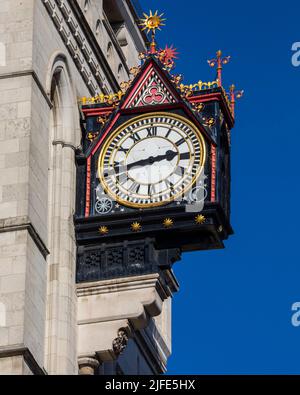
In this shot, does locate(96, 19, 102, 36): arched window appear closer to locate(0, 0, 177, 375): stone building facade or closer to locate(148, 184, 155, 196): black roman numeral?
locate(0, 0, 177, 375): stone building facade

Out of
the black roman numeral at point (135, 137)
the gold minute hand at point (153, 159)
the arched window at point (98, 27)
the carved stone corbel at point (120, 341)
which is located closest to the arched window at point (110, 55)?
the arched window at point (98, 27)

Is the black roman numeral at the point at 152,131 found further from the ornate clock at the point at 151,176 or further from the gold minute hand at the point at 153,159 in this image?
the gold minute hand at the point at 153,159

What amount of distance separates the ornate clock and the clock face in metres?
0.02

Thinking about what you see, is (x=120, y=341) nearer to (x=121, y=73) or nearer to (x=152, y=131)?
(x=152, y=131)

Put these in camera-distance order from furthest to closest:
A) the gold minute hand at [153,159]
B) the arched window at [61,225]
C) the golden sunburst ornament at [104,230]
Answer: the gold minute hand at [153,159]
the golden sunburst ornament at [104,230]
the arched window at [61,225]

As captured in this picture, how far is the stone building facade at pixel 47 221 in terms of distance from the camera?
37.5 m

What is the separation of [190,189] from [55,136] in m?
2.97

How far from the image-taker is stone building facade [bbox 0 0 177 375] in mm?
37531

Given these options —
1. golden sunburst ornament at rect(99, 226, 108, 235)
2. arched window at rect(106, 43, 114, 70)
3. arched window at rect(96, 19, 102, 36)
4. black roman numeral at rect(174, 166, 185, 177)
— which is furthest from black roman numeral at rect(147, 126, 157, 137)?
arched window at rect(106, 43, 114, 70)

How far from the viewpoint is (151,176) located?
40.2 m

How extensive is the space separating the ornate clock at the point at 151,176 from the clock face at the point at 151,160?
0.02 m

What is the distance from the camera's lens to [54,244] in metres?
39.8

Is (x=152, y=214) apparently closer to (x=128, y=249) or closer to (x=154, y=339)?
(x=128, y=249)
